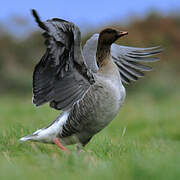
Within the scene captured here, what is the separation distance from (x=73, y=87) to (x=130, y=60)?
5.50ft

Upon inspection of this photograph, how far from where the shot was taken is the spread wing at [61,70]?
18.1ft

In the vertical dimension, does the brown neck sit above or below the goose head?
below

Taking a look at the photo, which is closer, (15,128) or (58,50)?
(58,50)

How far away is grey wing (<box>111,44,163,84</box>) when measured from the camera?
24.1 ft

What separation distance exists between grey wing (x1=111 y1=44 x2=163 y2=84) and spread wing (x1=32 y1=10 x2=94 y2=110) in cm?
141

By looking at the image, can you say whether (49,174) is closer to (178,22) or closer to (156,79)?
(156,79)

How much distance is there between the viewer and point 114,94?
584 centimetres

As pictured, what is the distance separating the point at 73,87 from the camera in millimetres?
6199

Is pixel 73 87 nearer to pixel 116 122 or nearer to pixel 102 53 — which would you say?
pixel 102 53

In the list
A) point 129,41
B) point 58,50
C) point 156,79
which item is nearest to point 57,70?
point 58,50

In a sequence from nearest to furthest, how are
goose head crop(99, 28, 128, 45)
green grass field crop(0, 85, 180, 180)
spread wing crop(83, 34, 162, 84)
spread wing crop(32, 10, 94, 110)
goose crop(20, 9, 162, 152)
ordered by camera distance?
green grass field crop(0, 85, 180, 180), spread wing crop(32, 10, 94, 110), goose crop(20, 9, 162, 152), goose head crop(99, 28, 128, 45), spread wing crop(83, 34, 162, 84)

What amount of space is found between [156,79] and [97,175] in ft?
64.9

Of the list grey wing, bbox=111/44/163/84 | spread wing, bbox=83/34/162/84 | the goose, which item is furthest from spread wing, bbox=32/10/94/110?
grey wing, bbox=111/44/163/84

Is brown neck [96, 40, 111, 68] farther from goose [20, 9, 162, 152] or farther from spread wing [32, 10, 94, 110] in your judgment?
spread wing [32, 10, 94, 110]
